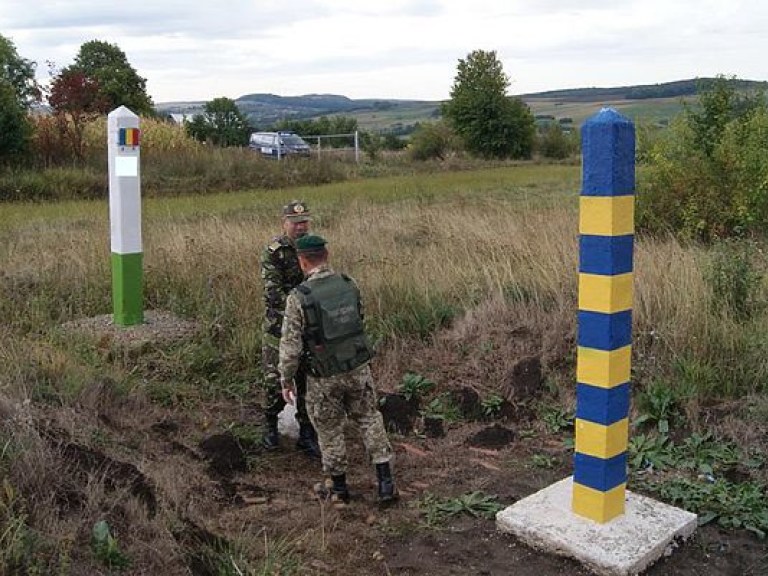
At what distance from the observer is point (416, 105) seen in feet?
367

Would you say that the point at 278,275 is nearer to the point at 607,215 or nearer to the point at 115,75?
the point at 607,215

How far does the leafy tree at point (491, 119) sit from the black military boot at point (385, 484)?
3885cm

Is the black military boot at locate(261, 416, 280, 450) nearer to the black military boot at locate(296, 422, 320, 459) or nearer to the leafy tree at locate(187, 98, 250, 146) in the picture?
the black military boot at locate(296, 422, 320, 459)

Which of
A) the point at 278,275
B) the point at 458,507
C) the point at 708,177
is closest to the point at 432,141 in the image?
the point at 708,177

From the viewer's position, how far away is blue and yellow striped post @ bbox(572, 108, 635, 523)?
12.8 feet

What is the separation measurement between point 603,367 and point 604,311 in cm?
27

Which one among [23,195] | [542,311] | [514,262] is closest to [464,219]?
[514,262]

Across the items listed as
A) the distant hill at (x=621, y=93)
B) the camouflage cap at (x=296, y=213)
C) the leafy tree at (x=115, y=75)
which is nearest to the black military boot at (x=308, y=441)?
the camouflage cap at (x=296, y=213)

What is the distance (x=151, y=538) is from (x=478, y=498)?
179 cm

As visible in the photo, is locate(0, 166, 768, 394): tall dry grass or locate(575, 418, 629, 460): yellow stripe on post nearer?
locate(575, 418, 629, 460): yellow stripe on post

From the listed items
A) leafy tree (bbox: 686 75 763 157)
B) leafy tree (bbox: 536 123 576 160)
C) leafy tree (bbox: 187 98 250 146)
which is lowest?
leafy tree (bbox: 686 75 763 157)

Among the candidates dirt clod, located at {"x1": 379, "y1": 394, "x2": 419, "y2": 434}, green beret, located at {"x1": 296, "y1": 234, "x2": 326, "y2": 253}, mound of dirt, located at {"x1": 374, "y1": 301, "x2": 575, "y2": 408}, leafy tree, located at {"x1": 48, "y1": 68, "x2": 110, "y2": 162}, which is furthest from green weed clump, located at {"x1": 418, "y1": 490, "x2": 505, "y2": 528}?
leafy tree, located at {"x1": 48, "y1": 68, "x2": 110, "y2": 162}

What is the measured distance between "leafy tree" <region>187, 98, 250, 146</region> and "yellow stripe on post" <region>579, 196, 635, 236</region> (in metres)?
37.8

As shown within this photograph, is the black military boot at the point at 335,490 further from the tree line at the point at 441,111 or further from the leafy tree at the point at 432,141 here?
the leafy tree at the point at 432,141
